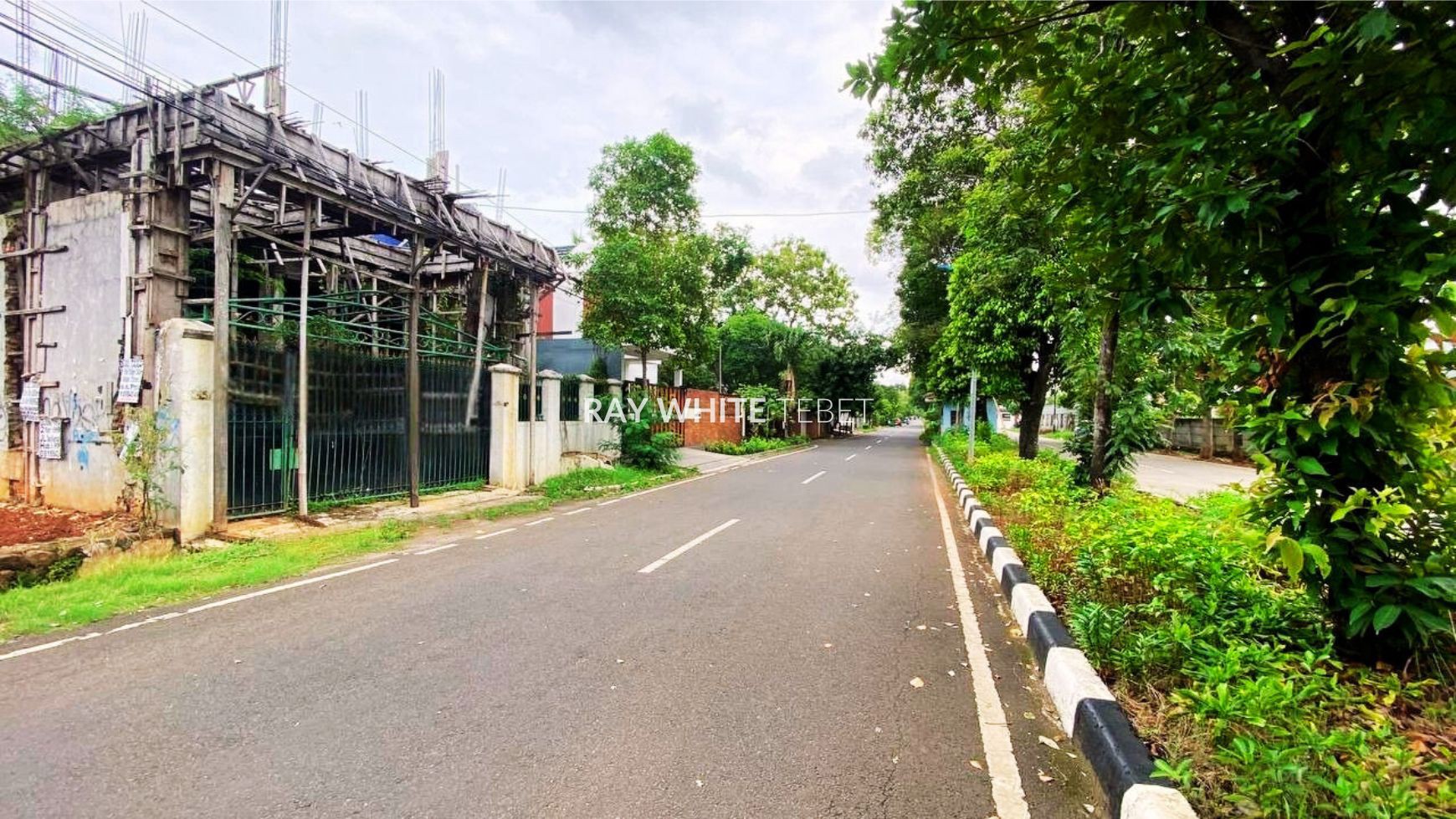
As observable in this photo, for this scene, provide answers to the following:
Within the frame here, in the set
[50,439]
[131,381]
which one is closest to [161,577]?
[131,381]

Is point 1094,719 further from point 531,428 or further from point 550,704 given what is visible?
point 531,428

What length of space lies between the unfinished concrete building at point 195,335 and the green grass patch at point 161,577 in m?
1.08

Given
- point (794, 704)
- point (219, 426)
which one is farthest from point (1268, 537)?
point (219, 426)

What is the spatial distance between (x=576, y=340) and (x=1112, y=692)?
20954mm

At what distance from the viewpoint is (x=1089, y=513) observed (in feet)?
18.4

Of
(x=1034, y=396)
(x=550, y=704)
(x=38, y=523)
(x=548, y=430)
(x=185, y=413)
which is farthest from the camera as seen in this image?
(x=1034, y=396)

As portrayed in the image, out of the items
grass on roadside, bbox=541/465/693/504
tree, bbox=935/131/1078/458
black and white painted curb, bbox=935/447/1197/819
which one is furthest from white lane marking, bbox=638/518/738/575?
tree, bbox=935/131/1078/458

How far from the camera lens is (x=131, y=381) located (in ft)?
22.5

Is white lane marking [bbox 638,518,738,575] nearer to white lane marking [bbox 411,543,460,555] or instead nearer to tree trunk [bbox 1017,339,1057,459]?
white lane marking [bbox 411,543,460,555]

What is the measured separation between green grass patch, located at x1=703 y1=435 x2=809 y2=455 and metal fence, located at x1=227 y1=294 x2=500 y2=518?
38.4 feet

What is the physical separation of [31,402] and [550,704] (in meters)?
9.41

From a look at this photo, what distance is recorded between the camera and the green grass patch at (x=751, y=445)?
886 inches

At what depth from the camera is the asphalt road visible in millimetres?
2283

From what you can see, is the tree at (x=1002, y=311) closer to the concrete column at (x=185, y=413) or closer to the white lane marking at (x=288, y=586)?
the white lane marking at (x=288, y=586)
